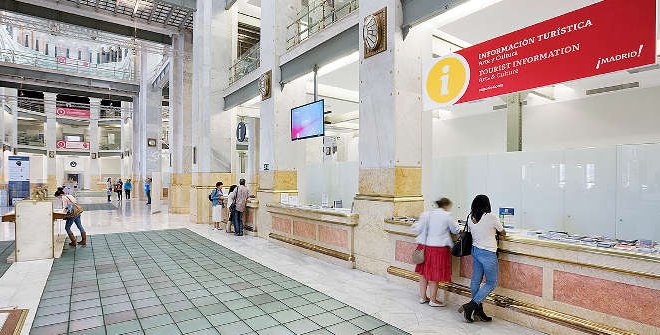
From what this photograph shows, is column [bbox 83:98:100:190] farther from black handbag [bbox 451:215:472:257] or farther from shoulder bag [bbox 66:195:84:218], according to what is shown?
black handbag [bbox 451:215:472:257]

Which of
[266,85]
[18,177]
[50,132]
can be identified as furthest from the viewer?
[50,132]

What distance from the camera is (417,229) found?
4238 mm

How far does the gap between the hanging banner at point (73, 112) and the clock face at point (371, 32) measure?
29336mm

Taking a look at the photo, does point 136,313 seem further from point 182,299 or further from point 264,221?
point 264,221

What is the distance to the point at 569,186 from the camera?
5.18 m

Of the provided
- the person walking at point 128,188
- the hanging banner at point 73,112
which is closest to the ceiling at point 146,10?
the person walking at point 128,188

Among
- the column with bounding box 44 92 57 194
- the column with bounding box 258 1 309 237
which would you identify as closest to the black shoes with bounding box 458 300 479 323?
the column with bounding box 258 1 309 237

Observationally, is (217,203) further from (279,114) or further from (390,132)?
(390,132)

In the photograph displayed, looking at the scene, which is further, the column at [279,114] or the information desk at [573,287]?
the column at [279,114]

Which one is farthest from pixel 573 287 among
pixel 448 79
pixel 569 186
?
pixel 448 79

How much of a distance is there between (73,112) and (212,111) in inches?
985

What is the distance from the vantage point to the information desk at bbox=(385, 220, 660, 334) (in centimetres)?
289

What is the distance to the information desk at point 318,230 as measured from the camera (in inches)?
229

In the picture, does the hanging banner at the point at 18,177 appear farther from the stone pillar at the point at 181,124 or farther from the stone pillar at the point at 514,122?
the stone pillar at the point at 514,122
